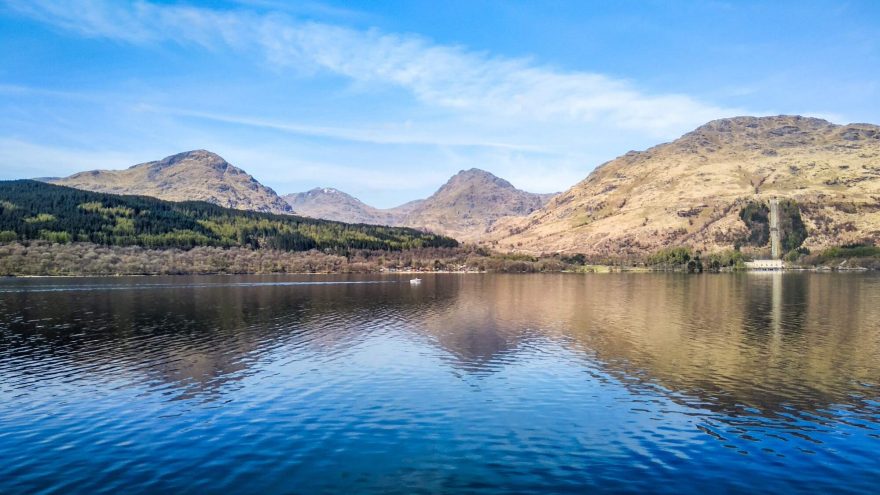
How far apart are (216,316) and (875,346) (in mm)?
99204

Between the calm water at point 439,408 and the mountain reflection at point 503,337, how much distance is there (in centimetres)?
51

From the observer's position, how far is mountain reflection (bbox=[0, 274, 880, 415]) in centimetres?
4919

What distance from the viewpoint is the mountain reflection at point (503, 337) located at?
4919cm

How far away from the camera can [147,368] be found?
2126 inches

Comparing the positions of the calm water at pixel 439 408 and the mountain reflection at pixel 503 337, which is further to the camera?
the mountain reflection at pixel 503 337

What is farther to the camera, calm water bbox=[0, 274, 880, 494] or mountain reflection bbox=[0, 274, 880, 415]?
mountain reflection bbox=[0, 274, 880, 415]

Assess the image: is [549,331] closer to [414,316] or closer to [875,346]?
[414,316]

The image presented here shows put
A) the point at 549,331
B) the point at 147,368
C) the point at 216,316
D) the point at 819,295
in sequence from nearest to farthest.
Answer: the point at 147,368 < the point at 549,331 < the point at 216,316 < the point at 819,295

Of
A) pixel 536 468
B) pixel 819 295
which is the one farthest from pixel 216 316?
pixel 819 295

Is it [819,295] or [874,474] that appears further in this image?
[819,295]

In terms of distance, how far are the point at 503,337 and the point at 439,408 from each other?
36.6 m

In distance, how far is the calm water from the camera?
27.7 meters

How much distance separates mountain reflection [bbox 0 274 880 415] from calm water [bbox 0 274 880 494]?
1.66ft

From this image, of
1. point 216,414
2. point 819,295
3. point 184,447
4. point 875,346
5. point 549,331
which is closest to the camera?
point 184,447
